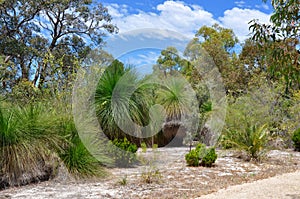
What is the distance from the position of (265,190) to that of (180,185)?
1.30m

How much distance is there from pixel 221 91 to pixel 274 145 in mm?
4471

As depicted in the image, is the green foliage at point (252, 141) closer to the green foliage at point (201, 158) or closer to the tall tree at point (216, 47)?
the green foliage at point (201, 158)

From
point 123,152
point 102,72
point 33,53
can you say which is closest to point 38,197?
point 123,152

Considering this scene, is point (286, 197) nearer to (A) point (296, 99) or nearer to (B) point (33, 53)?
(A) point (296, 99)

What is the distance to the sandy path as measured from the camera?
498 cm

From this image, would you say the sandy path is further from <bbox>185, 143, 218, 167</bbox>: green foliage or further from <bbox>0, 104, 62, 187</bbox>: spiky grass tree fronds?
<bbox>0, 104, 62, 187</bbox>: spiky grass tree fronds

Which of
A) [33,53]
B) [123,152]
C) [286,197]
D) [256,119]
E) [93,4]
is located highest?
[93,4]

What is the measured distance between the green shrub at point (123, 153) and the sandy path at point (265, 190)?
9.22 feet

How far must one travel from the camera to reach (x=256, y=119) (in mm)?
10805

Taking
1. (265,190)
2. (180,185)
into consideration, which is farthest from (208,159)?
(265,190)

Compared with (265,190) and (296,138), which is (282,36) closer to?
(265,190)

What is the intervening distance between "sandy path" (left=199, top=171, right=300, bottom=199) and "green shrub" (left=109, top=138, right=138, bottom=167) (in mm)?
2811

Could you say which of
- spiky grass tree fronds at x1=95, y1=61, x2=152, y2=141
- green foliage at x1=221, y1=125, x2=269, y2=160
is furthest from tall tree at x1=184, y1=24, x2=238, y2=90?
green foliage at x1=221, y1=125, x2=269, y2=160

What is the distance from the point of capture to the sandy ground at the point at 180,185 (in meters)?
5.09
